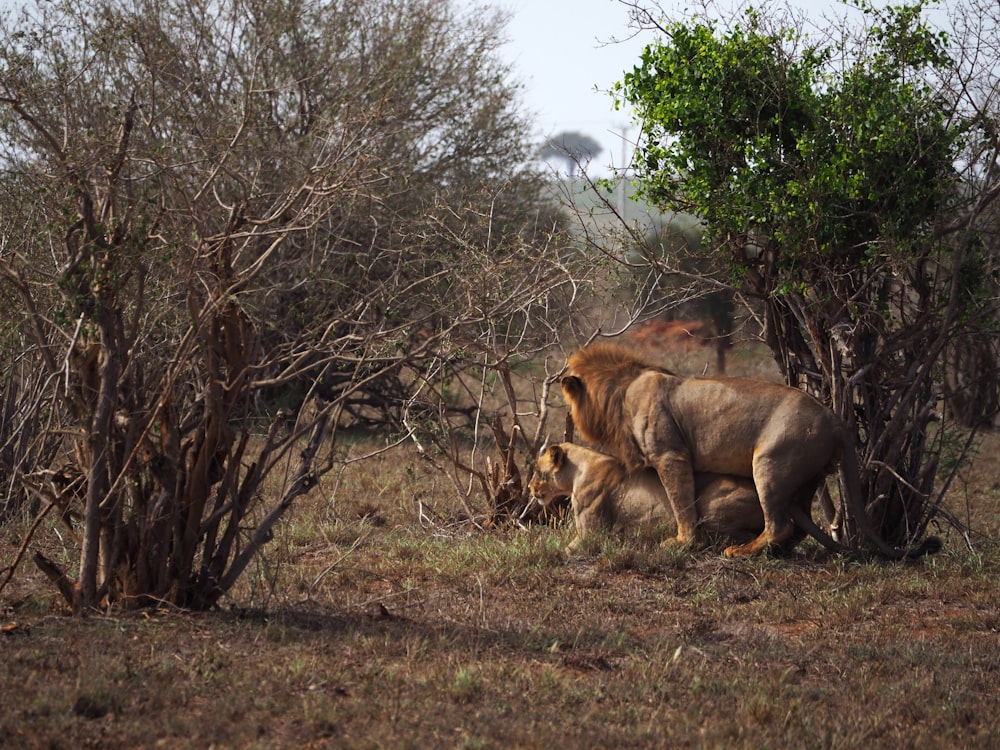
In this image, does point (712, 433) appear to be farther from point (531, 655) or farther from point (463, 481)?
point (463, 481)

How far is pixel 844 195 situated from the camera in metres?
7.25

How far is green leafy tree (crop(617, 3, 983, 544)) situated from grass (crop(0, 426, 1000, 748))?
1096 millimetres

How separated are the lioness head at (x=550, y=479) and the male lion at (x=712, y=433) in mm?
322

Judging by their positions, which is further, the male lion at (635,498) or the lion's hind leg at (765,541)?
the male lion at (635,498)

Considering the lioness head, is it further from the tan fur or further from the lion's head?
the lion's head

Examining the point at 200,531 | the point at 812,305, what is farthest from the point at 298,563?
the point at 812,305

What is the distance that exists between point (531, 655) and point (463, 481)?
578 cm

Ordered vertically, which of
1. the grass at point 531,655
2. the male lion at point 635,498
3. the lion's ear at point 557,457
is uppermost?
the lion's ear at point 557,457

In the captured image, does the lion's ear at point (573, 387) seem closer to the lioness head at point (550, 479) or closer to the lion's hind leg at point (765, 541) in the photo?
the lioness head at point (550, 479)

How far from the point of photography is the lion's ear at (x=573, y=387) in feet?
26.2

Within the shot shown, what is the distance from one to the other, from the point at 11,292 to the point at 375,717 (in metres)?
3.68


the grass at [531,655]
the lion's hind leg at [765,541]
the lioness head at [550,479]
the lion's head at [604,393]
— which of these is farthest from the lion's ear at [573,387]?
the lion's hind leg at [765,541]

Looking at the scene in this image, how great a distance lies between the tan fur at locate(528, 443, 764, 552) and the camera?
760cm

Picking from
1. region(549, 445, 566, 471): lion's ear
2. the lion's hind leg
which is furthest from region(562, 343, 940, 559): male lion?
region(549, 445, 566, 471): lion's ear
